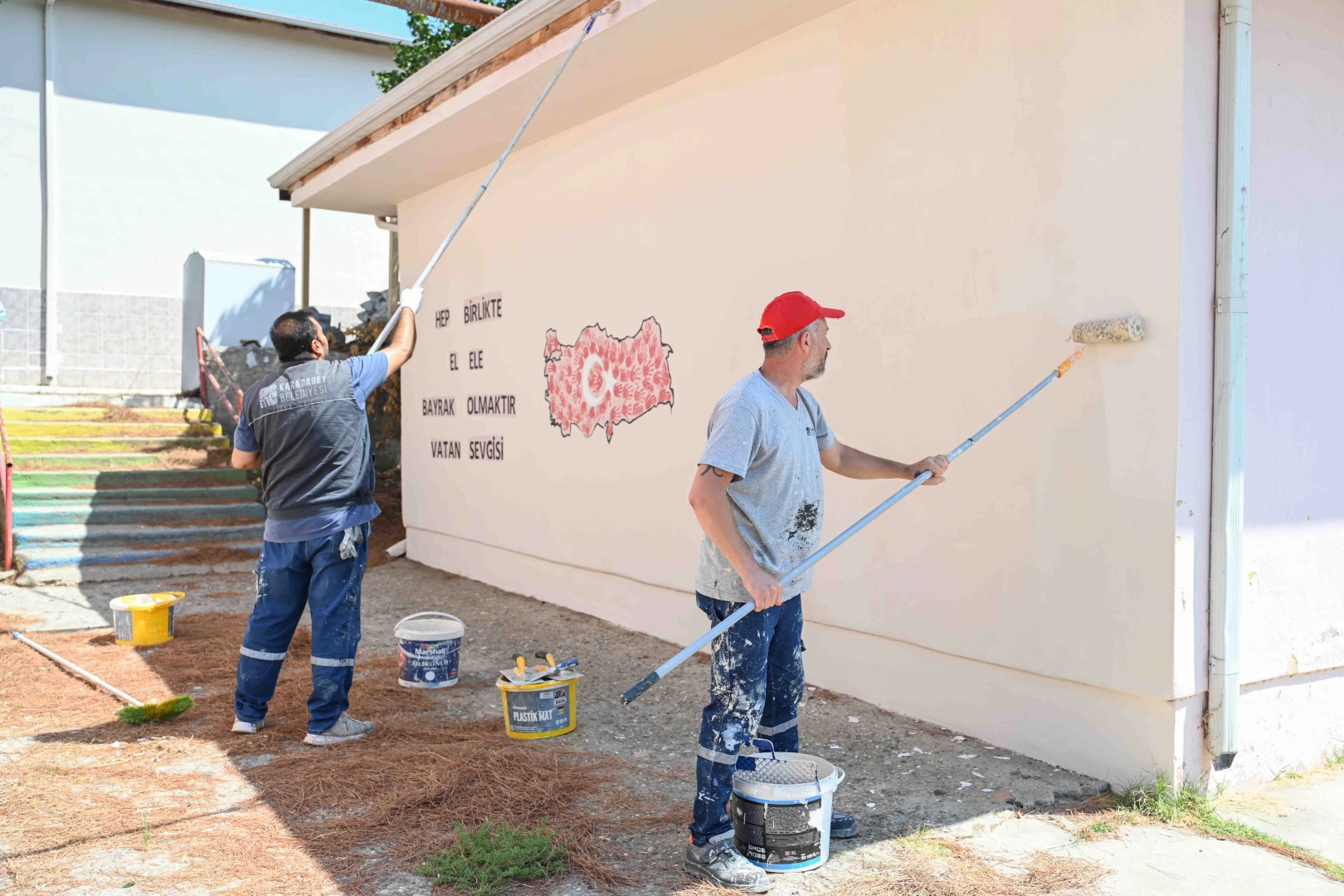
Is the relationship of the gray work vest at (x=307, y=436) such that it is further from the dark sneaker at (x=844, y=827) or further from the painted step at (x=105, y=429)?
the painted step at (x=105, y=429)

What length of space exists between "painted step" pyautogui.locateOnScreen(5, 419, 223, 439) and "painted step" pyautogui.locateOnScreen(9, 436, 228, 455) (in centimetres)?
16

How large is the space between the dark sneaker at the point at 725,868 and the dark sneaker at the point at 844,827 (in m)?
0.44

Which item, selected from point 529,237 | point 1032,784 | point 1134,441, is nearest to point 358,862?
point 1032,784

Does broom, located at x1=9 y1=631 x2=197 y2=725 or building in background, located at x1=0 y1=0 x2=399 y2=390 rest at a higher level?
building in background, located at x1=0 y1=0 x2=399 y2=390

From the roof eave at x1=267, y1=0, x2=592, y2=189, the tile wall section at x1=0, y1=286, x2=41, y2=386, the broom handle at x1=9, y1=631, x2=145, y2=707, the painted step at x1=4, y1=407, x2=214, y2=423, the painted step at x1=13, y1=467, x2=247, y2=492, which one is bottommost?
the broom handle at x1=9, y1=631, x2=145, y2=707

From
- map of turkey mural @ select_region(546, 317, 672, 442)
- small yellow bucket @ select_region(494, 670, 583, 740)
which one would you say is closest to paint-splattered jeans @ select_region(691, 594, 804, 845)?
small yellow bucket @ select_region(494, 670, 583, 740)

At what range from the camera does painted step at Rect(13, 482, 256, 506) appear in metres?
9.68

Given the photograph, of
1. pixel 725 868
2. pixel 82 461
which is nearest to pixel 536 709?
pixel 725 868

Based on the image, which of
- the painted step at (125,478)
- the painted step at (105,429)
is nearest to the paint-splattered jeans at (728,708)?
the painted step at (125,478)

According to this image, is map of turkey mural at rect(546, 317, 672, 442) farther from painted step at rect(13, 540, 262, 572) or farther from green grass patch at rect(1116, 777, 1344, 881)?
painted step at rect(13, 540, 262, 572)

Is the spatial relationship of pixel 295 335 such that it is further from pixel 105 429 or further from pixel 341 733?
pixel 105 429

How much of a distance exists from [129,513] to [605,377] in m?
5.64

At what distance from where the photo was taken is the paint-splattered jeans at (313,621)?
469cm

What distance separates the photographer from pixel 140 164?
1491 centimetres
